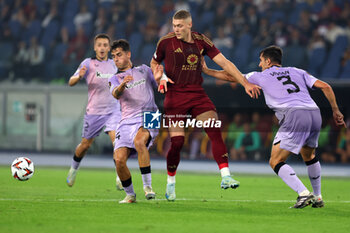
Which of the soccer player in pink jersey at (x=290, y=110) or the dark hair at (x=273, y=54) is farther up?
the dark hair at (x=273, y=54)

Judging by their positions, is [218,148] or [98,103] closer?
[218,148]

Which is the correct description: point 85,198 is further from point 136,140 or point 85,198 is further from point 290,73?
point 290,73

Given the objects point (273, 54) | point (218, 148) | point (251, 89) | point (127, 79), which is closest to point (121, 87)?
point (127, 79)

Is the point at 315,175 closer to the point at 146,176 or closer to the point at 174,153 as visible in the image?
the point at 174,153

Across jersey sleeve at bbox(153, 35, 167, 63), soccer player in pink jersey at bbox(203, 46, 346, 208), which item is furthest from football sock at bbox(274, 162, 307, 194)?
jersey sleeve at bbox(153, 35, 167, 63)

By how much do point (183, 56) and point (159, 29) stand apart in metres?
14.3

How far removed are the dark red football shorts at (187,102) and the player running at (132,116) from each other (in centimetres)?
51

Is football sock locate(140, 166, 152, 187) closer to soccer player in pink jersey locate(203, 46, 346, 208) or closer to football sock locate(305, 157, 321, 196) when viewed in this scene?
soccer player in pink jersey locate(203, 46, 346, 208)

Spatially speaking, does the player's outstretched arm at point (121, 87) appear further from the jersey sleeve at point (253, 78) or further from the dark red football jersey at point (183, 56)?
the jersey sleeve at point (253, 78)

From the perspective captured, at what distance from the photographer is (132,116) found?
28.2 ft

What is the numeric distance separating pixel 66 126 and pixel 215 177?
28.7 ft

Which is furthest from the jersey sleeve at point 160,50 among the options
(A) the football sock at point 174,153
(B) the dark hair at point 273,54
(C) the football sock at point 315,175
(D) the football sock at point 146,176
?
(C) the football sock at point 315,175

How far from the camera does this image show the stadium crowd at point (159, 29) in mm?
19219

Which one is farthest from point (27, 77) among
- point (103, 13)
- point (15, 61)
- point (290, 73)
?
point (290, 73)
